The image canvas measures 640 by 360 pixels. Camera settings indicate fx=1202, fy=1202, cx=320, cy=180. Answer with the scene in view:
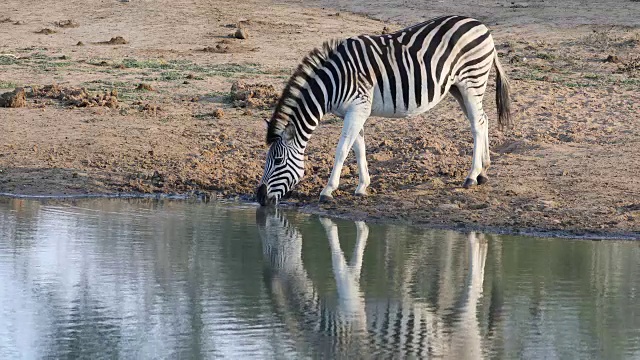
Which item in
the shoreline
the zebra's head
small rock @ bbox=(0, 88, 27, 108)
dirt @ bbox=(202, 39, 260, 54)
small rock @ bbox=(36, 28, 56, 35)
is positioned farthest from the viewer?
small rock @ bbox=(36, 28, 56, 35)

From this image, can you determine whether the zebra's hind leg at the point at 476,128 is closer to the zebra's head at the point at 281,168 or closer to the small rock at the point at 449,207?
the small rock at the point at 449,207

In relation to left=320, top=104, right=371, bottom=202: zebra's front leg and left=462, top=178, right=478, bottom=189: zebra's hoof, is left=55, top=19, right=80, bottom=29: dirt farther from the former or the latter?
left=462, top=178, right=478, bottom=189: zebra's hoof

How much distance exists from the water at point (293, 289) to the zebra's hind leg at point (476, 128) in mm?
1304

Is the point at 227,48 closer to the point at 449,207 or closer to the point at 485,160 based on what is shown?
the point at 485,160

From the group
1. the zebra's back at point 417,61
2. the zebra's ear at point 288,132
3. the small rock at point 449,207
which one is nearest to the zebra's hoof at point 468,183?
the small rock at point 449,207

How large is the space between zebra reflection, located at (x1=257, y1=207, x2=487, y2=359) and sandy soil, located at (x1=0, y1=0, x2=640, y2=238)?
5.74ft

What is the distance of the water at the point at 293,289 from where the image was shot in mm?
6918

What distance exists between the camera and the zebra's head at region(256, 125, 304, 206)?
11219 millimetres

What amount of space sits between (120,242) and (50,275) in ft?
4.09

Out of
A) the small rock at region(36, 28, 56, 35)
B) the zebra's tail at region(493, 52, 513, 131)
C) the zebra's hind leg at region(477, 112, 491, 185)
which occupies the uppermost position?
the small rock at region(36, 28, 56, 35)

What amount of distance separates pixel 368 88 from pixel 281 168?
110 cm

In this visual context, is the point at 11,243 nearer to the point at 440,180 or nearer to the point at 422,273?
the point at 422,273

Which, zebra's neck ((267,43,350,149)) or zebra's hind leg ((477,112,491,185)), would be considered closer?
zebra's neck ((267,43,350,149))

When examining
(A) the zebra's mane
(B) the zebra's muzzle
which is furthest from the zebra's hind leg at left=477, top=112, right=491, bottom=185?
(B) the zebra's muzzle
